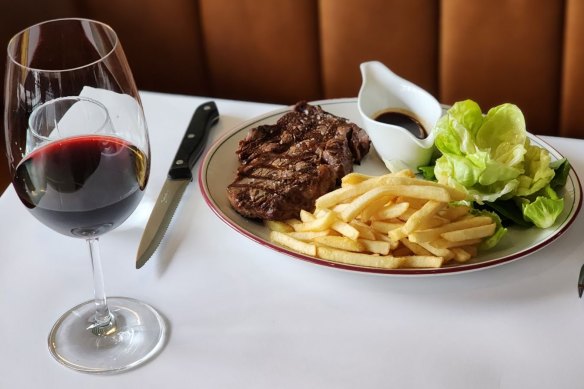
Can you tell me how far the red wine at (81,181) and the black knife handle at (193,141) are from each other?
454mm

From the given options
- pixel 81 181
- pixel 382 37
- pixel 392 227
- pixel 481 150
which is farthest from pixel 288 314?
pixel 382 37

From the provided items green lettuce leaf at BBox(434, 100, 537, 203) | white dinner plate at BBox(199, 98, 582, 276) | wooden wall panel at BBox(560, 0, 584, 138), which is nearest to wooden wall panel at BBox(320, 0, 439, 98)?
wooden wall panel at BBox(560, 0, 584, 138)

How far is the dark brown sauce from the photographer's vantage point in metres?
1.70

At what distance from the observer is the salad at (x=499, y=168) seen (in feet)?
4.61

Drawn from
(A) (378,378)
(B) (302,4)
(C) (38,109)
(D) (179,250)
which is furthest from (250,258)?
(B) (302,4)

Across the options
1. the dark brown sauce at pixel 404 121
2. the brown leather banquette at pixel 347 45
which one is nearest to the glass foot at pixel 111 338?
the dark brown sauce at pixel 404 121

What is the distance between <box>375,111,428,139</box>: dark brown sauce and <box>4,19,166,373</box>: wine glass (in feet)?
2.31

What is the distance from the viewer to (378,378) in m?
1.13

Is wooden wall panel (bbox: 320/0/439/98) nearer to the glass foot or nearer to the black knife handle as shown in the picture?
the black knife handle

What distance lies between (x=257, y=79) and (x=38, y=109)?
1.55 m

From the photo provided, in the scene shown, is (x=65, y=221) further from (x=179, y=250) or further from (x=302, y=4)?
(x=302, y=4)

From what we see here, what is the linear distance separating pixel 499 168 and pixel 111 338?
72cm

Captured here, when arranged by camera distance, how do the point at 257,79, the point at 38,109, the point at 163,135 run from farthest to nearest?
the point at 257,79
the point at 163,135
the point at 38,109

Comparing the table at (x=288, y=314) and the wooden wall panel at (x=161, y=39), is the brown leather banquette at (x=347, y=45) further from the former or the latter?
the table at (x=288, y=314)
